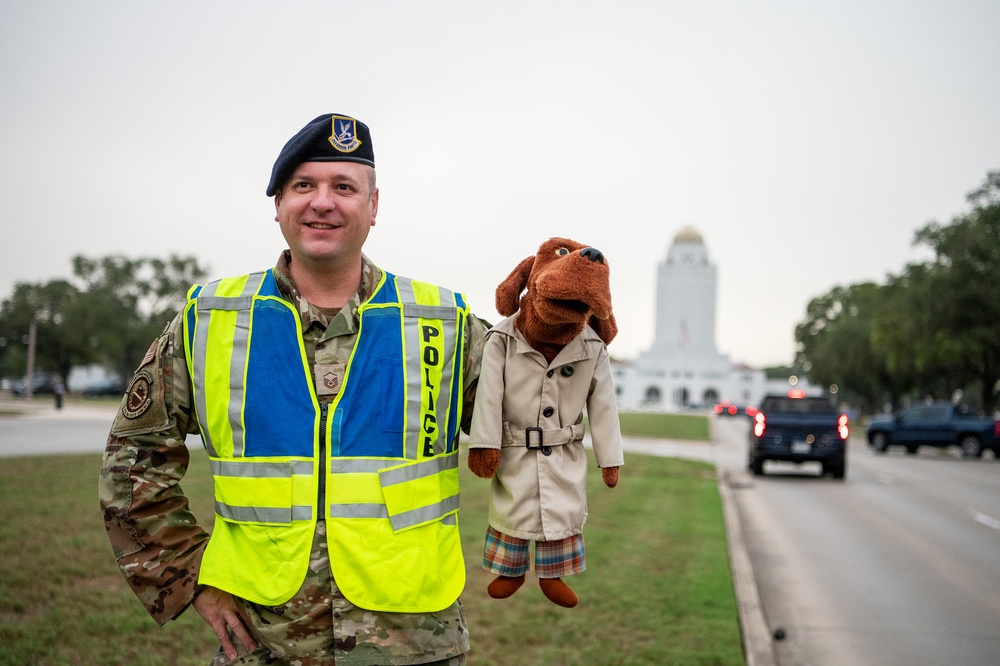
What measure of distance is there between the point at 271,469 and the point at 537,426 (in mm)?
779

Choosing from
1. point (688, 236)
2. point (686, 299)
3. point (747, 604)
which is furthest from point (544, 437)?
point (688, 236)

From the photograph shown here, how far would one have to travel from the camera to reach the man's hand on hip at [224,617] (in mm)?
2420

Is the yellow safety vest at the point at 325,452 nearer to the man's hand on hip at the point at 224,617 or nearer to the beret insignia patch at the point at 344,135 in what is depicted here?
the man's hand on hip at the point at 224,617

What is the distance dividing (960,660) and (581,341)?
15.2 feet

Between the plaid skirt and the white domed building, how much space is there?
406 feet

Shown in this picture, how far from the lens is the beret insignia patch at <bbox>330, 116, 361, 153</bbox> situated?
2.62 meters

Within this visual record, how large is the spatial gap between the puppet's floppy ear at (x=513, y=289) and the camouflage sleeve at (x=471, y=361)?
146 millimetres

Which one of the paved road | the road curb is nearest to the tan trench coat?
the road curb

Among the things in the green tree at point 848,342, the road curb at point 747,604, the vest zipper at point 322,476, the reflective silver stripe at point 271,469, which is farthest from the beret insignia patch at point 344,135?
the green tree at point 848,342

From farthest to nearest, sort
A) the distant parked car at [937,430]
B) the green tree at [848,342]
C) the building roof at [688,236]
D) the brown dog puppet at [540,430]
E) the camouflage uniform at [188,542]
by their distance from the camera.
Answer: the building roof at [688,236] → the green tree at [848,342] → the distant parked car at [937,430] → the brown dog puppet at [540,430] → the camouflage uniform at [188,542]

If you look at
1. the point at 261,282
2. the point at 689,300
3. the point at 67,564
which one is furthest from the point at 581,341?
the point at 689,300

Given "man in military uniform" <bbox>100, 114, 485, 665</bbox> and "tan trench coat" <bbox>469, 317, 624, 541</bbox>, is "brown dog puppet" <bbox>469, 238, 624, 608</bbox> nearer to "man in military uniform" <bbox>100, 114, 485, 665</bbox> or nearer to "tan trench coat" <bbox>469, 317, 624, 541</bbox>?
"tan trench coat" <bbox>469, 317, 624, 541</bbox>

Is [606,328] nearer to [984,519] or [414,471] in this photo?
[414,471]

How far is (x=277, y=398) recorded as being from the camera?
2508mm
